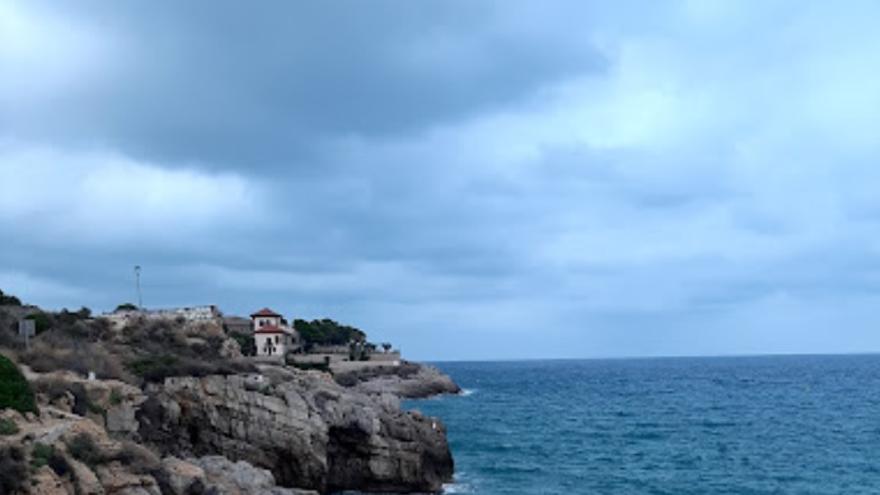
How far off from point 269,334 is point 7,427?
86034 mm

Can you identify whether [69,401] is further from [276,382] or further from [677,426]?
[677,426]

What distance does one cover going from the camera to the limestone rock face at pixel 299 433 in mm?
41219

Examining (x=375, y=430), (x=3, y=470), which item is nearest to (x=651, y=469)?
(x=375, y=430)

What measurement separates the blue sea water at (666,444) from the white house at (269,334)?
1985 cm

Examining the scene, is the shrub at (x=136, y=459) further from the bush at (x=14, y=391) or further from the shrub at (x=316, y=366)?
the shrub at (x=316, y=366)

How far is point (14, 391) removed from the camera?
2661cm

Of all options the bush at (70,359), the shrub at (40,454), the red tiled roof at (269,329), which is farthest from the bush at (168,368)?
the red tiled roof at (269,329)

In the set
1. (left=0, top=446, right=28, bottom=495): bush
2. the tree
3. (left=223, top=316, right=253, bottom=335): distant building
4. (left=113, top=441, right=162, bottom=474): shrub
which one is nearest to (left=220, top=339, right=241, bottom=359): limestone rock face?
the tree

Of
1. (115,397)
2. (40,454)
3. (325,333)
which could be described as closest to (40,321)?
(115,397)

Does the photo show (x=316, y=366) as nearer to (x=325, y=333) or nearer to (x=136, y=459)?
(x=325, y=333)

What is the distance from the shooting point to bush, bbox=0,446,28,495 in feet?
69.6

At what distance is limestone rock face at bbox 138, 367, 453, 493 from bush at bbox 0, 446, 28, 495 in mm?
16325

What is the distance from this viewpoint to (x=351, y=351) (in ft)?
449

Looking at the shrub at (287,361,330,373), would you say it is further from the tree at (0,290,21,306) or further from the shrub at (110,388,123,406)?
the shrub at (110,388,123,406)
